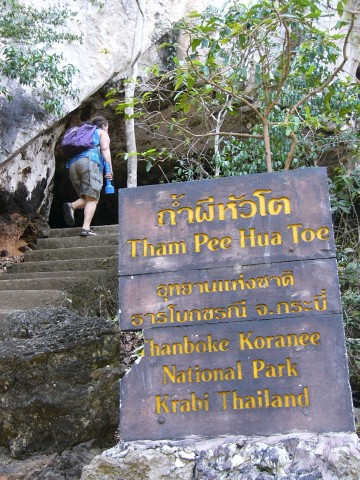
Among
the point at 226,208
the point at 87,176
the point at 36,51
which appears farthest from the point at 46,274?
the point at 226,208

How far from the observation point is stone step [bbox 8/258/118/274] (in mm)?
6441

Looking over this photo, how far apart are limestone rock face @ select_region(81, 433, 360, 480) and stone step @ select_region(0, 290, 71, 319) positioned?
7.46ft

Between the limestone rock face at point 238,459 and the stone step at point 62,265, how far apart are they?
331 centimetres

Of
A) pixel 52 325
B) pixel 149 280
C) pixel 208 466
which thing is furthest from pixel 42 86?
pixel 208 466

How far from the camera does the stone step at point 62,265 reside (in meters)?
6.44

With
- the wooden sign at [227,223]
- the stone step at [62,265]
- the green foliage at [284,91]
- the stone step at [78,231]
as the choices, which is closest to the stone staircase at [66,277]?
the stone step at [62,265]

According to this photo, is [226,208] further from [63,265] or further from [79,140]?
[79,140]

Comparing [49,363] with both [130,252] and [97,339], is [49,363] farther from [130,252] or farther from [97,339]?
[130,252]

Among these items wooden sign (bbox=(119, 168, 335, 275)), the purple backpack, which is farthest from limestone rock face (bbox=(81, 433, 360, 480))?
the purple backpack

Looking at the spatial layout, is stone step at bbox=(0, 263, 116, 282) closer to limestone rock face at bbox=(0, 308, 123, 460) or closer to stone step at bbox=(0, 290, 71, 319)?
stone step at bbox=(0, 290, 71, 319)

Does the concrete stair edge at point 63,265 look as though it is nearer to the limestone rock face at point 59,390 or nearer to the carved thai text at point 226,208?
the limestone rock face at point 59,390

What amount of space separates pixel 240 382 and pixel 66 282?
9.68 feet

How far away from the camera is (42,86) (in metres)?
7.59

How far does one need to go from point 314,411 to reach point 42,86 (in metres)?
5.80
